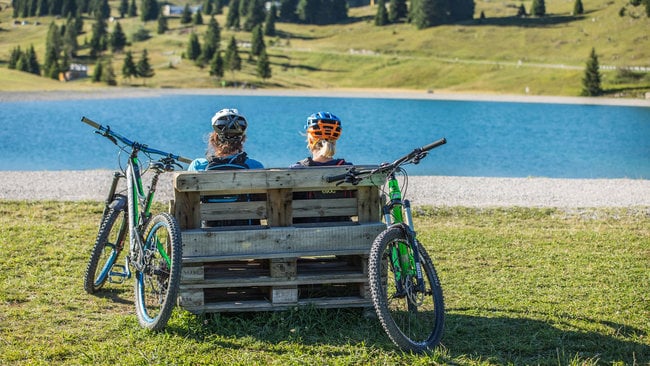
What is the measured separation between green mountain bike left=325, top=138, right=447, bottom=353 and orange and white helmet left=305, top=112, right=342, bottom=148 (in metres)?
0.79

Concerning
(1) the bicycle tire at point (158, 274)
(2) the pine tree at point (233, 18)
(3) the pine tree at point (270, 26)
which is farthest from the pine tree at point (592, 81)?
(2) the pine tree at point (233, 18)

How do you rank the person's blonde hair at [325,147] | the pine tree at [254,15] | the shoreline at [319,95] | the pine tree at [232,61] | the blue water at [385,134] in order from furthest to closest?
the pine tree at [254,15] < the pine tree at [232,61] < the shoreline at [319,95] < the blue water at [385,134] < the person's blonde hair at [325,147]

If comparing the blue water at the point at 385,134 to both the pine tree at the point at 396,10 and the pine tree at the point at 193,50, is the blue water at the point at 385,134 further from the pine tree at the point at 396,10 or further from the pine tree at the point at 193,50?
the pine tree at the point at 396,10

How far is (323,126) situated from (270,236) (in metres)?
1.34

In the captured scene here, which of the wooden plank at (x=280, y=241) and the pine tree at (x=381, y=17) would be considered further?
the pine tree at (x=381, y=17)

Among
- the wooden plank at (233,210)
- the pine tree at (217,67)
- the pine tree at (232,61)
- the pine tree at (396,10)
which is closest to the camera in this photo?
the wooden plank at (233,210)

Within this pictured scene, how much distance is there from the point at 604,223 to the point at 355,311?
880cm

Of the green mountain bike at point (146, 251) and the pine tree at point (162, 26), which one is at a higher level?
the pine tree at point (162, 26)

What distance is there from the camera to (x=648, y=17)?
132 metres

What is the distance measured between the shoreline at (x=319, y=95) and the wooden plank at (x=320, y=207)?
232 feet

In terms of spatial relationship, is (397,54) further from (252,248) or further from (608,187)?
(252,248)

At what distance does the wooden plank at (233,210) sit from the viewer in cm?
750

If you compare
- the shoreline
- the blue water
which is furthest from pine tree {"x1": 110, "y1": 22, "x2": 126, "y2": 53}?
the blue water

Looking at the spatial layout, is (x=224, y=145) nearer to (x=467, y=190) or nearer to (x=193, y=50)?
(x=467, y=190)
